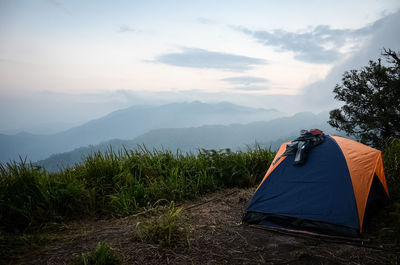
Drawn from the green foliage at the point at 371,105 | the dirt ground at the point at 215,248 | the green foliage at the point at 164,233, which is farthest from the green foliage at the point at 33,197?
the green foliage at the point at 371,105

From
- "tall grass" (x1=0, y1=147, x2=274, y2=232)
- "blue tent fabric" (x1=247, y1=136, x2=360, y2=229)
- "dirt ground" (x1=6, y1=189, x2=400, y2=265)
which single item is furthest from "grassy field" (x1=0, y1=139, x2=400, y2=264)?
"blue tent fabric" (x1=247, y1=136, x2=360, y2=229)

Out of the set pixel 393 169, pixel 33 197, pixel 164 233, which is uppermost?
pixel 33 197

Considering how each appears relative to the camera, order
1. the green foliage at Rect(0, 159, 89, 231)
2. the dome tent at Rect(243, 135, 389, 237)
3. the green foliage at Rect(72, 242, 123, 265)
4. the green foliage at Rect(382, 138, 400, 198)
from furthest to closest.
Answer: the green foliage at Rect(382, 138, 400, 198) → the green foliage at Rect(0, 159, 89, 231) → the dome tent at Rect(243, 135, 389, 237) → the green foliage at Rect(72, 242, 123, 265)

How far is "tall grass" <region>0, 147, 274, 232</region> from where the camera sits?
439 cm

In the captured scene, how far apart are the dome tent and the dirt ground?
0.30 metres

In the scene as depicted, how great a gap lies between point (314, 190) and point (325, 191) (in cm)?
15

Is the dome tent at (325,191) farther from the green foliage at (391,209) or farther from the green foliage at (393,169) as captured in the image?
the green foliage at (393,169)

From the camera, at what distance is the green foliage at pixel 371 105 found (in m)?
12.5

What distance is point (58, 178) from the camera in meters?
5.16

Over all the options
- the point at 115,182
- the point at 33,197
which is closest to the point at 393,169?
the point at 115,182

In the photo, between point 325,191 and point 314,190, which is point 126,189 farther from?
point 325,191

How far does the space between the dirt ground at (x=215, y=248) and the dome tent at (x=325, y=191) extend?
302mm

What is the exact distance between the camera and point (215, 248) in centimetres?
337

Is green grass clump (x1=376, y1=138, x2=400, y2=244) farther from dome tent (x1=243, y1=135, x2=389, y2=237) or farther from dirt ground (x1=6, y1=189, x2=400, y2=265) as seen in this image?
dirt ground (x1=6, y1=189, x2=400, y2=265)
